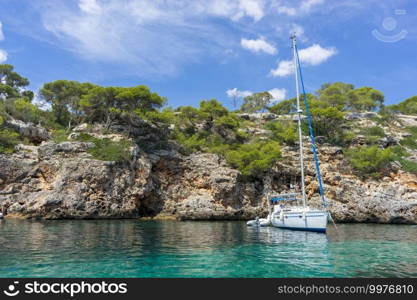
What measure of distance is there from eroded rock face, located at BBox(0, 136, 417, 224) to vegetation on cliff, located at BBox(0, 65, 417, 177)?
6.65 feet

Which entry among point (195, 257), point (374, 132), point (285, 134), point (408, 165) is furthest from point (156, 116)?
point (374, 132)

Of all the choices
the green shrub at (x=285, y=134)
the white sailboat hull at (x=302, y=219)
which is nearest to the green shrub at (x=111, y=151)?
the white sailboat hull at (x=302, y=219)

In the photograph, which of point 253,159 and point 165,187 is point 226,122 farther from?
point 165,187

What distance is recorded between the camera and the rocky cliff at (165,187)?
33875mm

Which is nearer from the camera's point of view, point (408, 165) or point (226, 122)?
point (408, 165)

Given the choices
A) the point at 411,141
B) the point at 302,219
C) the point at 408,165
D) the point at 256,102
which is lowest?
the point at 302,219

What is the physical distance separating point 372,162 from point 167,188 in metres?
29.2

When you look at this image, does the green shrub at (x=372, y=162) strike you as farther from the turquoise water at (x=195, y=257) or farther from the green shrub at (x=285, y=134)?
the turquoise water at (x=195, y=257)

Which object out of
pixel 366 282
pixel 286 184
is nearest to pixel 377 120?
pixel 286 184

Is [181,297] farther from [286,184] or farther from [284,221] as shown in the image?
[286,184]

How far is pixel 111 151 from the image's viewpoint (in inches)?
1512

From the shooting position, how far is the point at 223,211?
3750 centimetres

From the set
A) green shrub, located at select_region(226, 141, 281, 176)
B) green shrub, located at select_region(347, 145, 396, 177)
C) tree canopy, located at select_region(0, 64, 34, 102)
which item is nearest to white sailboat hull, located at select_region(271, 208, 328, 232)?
green shrub, located at select_region(226, 141, 281, 176)

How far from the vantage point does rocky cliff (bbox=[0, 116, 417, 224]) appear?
33875 millimetres
